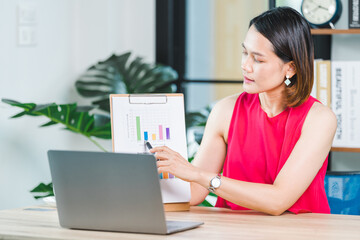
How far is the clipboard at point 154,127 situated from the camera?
181 cm

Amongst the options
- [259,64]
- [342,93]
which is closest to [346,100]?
[342,93]

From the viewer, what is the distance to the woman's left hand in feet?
5.73

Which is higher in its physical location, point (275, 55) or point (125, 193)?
point (275, 55)

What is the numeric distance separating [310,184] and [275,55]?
42cm

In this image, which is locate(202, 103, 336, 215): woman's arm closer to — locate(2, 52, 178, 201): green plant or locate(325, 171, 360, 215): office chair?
locate(325, 171, 360, 215): office chair

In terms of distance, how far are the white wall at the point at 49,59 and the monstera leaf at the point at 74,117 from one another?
196 millimetres

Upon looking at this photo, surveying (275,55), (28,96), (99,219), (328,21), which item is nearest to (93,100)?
(28,96)

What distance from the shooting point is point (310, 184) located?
2.01m

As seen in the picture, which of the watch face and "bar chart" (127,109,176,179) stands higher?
"bar chart" (127,109,176,179)

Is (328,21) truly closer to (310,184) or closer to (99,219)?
(310,184)

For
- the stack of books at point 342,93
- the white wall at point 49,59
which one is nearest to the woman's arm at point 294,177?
the stack of books at point 342,93

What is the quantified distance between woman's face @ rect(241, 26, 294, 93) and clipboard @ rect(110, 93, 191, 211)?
9.7 inches

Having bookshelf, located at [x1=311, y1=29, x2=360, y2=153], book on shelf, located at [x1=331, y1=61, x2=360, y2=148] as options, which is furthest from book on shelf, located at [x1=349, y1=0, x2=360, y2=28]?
book on shelf, located at [x1=331, y1=61, x2=360, y2=148]

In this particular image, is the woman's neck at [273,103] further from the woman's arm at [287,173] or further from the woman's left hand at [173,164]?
the woman's left hand at [173,164]
